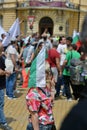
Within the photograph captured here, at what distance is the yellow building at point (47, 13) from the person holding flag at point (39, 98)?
1663 inches

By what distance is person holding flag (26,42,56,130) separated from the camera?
407cm

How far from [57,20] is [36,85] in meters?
44.3

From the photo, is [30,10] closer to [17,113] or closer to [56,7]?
[56,7]

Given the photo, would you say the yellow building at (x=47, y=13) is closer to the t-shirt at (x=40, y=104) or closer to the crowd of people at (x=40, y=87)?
the crowd of people at (x=40, y=87)

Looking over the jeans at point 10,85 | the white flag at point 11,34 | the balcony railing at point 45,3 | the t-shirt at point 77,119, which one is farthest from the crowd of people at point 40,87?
the balcony railing at point 45,3

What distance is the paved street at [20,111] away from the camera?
7123mm

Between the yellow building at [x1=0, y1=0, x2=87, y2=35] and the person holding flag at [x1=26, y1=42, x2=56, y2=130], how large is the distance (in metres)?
42.3

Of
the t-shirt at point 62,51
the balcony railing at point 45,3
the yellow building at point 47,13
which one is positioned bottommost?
the yellow building at point 47,13

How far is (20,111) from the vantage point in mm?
8273


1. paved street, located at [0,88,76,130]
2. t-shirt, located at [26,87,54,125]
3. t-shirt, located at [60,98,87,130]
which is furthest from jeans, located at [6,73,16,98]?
t-shirt, located at [60,98,87,130]

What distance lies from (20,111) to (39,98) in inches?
167

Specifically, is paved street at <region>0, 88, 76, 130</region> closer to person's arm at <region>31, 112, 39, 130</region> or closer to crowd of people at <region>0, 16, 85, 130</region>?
crowd of people at <region>0, 16, 85, 130</region>

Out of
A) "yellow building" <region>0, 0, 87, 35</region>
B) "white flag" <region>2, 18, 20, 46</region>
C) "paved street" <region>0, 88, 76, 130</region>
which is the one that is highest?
"white flag" <region>2, 18, 20, 46</region>

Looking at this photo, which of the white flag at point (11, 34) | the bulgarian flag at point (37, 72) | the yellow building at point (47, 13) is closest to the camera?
the bulgarian flag at point (37, 72)
